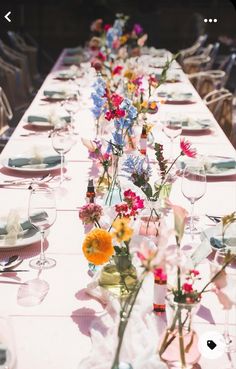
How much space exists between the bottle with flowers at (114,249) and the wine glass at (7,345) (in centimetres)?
24

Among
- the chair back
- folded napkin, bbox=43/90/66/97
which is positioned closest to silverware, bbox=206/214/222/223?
folded napkin, bbox=43/90/66/97

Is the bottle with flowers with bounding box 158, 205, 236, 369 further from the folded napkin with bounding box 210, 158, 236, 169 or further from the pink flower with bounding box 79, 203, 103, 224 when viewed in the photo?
the folded napkin with bounding box 210, 158, 236, 169

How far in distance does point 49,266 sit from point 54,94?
8.89 feet

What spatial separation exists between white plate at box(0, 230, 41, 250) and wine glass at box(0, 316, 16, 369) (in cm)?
72

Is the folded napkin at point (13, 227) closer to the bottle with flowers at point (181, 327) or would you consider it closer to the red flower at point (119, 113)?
the red flower at point (119, 113)

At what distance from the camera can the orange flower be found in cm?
136

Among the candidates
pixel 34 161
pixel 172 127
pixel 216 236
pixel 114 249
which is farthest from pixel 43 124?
pixel 114 249

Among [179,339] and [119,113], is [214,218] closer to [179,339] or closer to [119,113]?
[119,113]

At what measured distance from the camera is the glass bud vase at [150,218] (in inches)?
78.9

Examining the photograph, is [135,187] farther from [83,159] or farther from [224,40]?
[224,40]

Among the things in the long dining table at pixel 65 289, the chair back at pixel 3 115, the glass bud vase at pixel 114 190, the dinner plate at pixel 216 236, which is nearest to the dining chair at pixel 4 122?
the chair back at pixel 3 115

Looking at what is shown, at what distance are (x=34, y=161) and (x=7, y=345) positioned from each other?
5.53 ft

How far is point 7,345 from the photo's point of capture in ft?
3.80

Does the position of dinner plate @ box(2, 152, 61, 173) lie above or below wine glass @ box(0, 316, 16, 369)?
above
